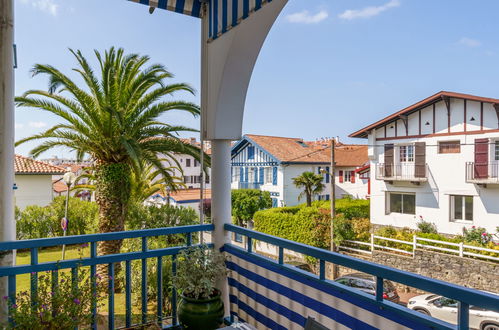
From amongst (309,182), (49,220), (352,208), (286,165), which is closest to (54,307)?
(49,220)

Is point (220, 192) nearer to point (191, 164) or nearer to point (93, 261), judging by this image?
point (93, 261)

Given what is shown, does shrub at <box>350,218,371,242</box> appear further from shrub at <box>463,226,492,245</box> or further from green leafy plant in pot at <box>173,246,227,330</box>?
green leafy plant in pot at <box>173,246,227,330</box>

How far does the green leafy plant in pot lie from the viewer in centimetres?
226

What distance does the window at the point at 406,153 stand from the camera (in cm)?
1485

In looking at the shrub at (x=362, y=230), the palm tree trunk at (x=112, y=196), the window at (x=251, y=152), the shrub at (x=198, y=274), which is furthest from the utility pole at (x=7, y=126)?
the window at (x=251, y=152)

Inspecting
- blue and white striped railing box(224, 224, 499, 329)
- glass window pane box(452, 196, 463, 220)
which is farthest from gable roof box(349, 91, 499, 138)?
blue and white striped railing box(224, 224, 499, 329)

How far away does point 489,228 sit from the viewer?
12.4 meters

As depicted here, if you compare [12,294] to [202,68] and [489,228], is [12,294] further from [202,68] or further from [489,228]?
[489,228]

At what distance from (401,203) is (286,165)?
297 inches

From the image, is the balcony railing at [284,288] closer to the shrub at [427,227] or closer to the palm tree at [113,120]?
the palm tree at [113,120]

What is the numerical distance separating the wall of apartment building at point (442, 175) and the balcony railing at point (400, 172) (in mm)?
313

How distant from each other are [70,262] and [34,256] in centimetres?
21

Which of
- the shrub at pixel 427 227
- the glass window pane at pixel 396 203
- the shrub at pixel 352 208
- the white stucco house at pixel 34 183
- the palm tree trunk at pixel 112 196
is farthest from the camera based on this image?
the shrub at pixel 352 208

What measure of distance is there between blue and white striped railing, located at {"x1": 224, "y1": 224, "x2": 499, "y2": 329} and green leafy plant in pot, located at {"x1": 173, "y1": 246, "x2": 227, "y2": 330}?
0.29 meters
